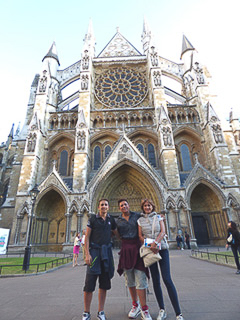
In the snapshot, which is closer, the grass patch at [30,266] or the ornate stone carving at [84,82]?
the grass patch at [30,266]

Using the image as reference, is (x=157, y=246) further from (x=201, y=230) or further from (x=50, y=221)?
(x=50, y=221)

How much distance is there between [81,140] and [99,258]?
1588 cm

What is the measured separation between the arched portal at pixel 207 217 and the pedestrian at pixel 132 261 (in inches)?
594

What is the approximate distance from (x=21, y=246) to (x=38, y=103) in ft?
45.3

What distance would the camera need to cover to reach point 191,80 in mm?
22000

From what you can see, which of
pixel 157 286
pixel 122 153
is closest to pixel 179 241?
pixel 122 153

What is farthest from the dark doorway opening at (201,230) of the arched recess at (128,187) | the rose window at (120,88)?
the rose window at (120,88)

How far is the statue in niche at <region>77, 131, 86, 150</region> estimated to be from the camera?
17.8 m

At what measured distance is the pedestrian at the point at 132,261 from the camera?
286 centimetres

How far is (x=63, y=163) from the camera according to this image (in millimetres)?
19906

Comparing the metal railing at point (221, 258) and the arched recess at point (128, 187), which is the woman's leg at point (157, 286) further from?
the arched recess at point (128, 187)

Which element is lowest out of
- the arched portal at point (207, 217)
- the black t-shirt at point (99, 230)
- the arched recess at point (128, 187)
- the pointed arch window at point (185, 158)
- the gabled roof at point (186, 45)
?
the black t-shirt at point (99, 230)

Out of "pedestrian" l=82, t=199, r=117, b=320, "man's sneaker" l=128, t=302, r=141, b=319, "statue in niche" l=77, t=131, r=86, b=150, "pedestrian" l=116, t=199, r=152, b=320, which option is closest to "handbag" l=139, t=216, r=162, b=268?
"pedestrian" l=116, t=199, r=152, b=320

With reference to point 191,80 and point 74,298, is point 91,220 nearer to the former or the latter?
point 74,298
